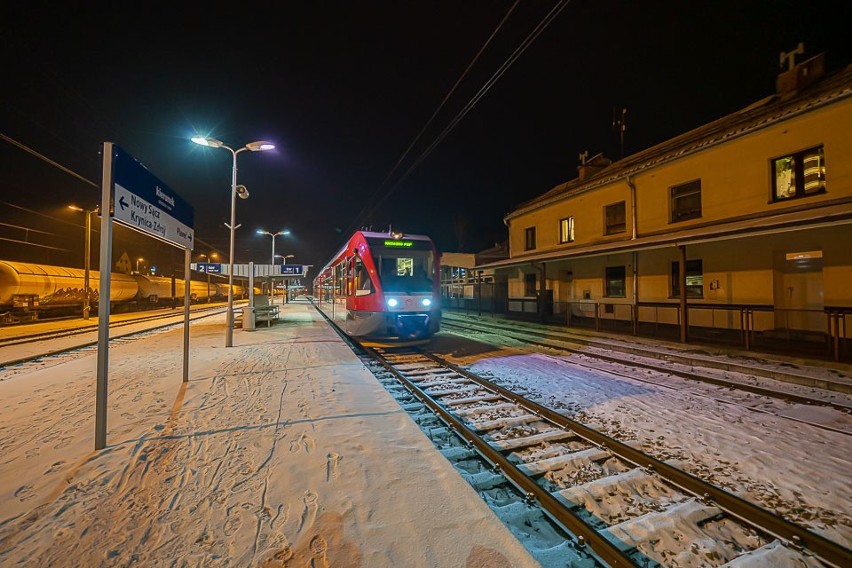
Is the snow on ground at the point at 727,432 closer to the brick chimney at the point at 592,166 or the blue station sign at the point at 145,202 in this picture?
the blue station sign at the point at 145,202

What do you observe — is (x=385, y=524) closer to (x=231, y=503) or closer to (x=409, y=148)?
(x=231, y=503)

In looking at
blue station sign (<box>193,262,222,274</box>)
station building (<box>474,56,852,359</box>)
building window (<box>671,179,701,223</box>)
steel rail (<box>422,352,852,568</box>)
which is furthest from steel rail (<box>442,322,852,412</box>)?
blue station sign (<box>193,262,222,274</box>)

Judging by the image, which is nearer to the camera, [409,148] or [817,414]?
[817,414]

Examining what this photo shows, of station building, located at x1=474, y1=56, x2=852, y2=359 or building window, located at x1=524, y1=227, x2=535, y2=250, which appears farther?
Result: building window, located at x1=524, y1=227, x2=535, y2=250

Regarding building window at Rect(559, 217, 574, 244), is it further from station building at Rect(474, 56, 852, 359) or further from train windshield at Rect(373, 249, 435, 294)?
train windshield at Rect(373, 249, 435, 294)

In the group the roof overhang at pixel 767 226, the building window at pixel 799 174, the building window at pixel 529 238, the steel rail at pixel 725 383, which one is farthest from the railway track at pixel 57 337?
the building window at pixel 799 174

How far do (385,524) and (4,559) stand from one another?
241 centimetres

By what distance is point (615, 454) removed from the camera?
3.97 m

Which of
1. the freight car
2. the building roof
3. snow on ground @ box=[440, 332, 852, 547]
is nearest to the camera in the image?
snow on ground @ box=[440, 332, 852, 547]

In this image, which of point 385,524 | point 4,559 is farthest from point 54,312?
point 385,524

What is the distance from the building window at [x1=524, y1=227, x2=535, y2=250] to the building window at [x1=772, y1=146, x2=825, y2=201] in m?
12.1

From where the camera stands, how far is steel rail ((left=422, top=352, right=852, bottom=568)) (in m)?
2.51

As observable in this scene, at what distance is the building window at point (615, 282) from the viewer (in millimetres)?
16281

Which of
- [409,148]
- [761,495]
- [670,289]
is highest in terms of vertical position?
[409,148]
